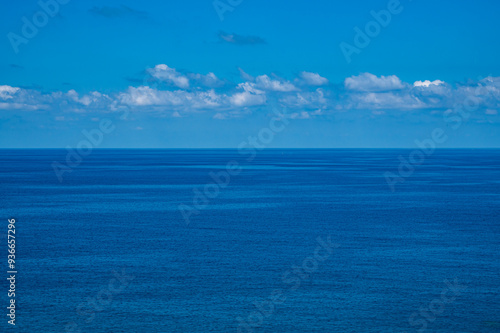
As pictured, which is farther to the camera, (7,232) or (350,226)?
(350,226)

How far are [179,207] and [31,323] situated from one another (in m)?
59.8

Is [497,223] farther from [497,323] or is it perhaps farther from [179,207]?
[179,207]

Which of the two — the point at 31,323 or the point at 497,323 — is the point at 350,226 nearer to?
Answer: the point at 497,323

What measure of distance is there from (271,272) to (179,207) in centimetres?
4881

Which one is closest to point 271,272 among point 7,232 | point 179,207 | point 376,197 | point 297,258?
point 297,258

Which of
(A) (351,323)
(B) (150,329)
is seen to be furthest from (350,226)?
(B) (150,329)

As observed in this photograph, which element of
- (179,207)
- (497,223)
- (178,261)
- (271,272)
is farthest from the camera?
(179,207)

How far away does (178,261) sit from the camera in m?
59.2

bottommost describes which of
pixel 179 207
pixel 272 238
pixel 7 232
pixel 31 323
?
pixel 31 323

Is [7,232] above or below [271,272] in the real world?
above

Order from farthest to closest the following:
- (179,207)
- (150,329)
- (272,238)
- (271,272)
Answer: (179,207) < (272,238) < (271,272) < (150,329)

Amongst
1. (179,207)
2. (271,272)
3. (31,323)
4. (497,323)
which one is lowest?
(497,323)

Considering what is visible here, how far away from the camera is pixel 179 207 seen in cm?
10175

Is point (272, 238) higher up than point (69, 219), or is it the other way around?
point (69, 219)
